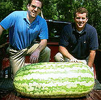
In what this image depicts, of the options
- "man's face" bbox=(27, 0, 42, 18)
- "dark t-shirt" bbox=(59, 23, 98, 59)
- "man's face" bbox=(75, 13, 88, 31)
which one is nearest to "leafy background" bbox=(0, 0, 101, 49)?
"dark t-shirt" bbox=(59, 23, 98, 59)

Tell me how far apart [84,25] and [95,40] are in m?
0.37

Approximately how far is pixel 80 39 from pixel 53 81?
1.31 meters

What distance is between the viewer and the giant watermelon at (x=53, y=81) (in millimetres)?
2869

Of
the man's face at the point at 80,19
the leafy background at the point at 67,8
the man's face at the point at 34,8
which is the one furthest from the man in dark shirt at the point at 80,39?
the leafy background at the point at 67,8

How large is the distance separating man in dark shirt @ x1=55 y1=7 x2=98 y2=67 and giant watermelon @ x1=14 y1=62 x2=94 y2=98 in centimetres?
79

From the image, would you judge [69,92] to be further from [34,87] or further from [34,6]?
[34,6]

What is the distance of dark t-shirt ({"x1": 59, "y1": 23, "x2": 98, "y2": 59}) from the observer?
3.86 meters

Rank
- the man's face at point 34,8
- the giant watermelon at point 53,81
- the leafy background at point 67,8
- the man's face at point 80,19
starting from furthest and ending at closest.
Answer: the leafy background at point 67,8
the man's face at point 80,19
the man's face at point 34,8
the giant watermelon at point 53,81

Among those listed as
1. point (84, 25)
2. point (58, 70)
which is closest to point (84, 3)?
point (84, 25)

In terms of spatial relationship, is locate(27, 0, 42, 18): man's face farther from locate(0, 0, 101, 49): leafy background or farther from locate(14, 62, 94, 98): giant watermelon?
locate(0, 0, 101, 49): leafy background

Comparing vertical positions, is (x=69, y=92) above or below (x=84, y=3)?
above

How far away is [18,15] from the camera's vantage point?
3576mm

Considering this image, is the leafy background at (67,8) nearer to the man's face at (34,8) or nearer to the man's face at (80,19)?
the man's face at (80,19)

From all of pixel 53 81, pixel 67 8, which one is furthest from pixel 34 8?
pixel 67 8
